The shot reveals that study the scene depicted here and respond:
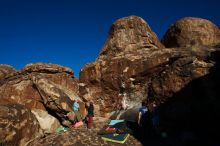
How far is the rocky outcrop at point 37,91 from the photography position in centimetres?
2038

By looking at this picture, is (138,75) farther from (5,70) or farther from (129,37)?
(5,70)

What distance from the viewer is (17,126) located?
15953 mm

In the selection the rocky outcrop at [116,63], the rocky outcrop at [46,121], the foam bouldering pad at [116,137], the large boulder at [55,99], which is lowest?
the foam bouldering pad at [116,137]

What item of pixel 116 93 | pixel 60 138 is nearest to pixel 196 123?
pixel 116 93

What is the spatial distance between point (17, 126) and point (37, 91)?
5863 mm

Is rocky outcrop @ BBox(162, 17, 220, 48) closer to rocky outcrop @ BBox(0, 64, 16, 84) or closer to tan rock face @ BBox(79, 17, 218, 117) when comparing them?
tan rock face @ BBox(79, 17, 218, 117)

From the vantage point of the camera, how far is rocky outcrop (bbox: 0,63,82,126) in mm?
20375

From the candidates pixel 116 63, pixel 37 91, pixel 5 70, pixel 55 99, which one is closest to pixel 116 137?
pixel 55 99

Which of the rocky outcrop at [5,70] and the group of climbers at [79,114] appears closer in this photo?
the group of climbers at [79,114]

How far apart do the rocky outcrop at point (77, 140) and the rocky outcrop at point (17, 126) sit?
31.5 inches

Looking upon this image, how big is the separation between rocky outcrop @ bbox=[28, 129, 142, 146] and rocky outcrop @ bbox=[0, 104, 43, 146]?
0.80m

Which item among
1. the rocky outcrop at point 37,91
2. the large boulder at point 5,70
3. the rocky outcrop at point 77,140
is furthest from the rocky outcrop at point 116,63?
the large boulder at point 5,70

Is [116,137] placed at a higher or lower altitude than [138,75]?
lower

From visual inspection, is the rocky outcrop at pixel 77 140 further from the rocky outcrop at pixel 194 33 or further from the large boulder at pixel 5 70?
the rocky outcrop at pixel 194 33
